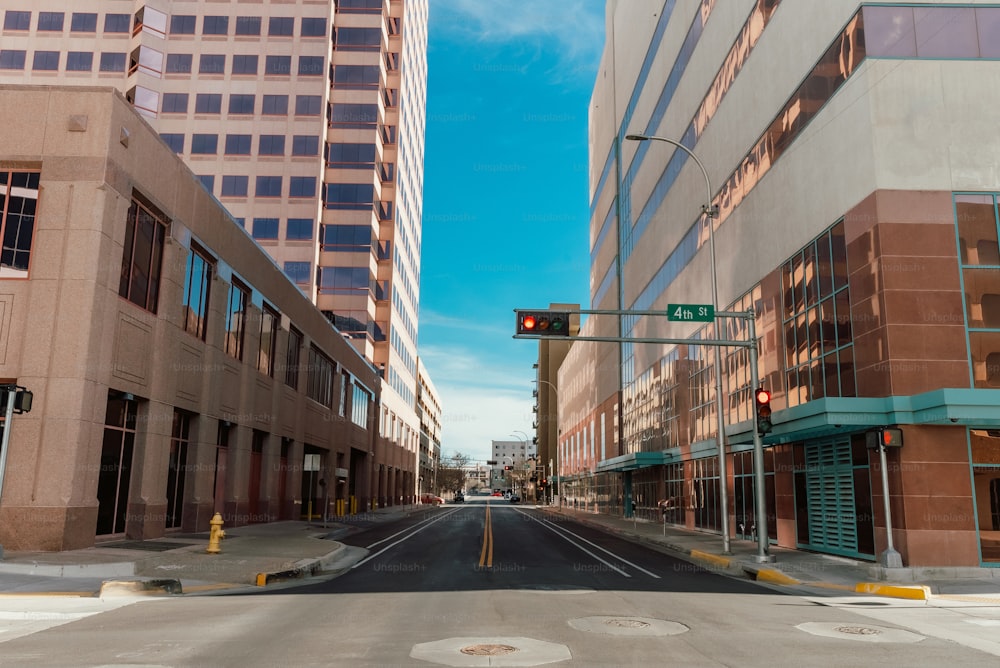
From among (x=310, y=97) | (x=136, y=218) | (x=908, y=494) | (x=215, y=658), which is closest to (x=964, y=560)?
(x=908, y=494)

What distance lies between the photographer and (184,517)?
24.1m

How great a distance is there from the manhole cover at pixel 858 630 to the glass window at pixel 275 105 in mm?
66085

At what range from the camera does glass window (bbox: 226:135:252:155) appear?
217ft

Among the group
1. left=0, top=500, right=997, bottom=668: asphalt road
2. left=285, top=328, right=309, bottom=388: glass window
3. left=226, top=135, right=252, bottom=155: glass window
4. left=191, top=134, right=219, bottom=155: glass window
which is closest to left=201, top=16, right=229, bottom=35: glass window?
left=191, top=134, right=219, bottom=155: glass window

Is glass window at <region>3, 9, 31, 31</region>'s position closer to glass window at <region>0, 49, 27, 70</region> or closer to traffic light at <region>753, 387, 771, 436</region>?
glass window at <region>0, 49, 27, 70</region>

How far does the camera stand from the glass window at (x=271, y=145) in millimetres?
66188

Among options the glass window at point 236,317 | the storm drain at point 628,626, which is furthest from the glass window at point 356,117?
the storm drain at point 628,626

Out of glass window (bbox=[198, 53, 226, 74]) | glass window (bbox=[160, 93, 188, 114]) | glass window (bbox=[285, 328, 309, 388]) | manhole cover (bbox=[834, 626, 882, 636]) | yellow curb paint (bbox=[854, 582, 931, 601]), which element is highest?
glass window (bbox=[198, 53, 226, 74])

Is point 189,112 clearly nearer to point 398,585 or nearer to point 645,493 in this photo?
point 645,493

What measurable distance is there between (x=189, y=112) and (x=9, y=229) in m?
54.2

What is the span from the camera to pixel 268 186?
2591 inches

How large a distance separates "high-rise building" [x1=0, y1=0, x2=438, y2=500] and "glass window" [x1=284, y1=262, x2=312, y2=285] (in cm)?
13

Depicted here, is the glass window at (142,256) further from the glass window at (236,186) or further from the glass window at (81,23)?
the glass window at (81,23)

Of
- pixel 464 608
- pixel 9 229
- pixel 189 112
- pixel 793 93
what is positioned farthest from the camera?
pixel 189 112
